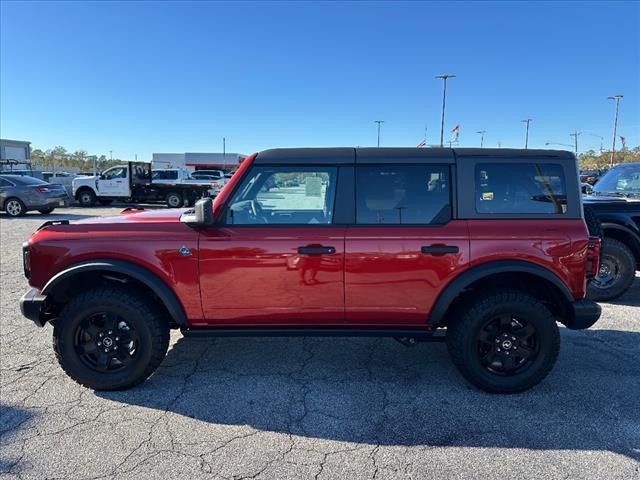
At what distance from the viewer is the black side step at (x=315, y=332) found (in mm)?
3137

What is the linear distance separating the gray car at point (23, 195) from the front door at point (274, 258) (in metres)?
14.5

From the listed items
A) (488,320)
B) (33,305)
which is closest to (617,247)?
(488,320)

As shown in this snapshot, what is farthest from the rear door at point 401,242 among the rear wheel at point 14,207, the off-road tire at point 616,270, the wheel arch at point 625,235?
the rear wheel at point 14,207

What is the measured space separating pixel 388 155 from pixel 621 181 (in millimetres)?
5417

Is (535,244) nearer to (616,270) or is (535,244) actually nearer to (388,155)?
(388,155)

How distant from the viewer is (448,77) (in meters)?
41.3

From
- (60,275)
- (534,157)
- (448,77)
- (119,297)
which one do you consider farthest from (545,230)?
(448,77)

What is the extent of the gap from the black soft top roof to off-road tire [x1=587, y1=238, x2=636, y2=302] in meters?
2.85

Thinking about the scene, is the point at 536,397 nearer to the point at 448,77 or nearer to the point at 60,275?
the point at 60,275

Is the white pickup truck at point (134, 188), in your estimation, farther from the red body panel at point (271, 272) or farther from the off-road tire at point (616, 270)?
the red body panel at point (271, 272)

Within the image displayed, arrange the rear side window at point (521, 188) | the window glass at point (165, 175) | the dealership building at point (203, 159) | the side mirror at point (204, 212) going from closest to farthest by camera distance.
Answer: the side mirror at point (204, 212) < the rear side window at point (521, 188) < the window glass at point (165, 175) < the dealership building at point (203, 159)

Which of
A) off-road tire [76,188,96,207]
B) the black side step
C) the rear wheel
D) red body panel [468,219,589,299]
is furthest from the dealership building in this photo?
red body panel [468,219,589,299]

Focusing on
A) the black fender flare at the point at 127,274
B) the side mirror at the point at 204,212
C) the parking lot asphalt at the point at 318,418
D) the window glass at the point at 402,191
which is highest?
the window glass at the point at 402,191

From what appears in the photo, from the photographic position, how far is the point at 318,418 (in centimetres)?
285
